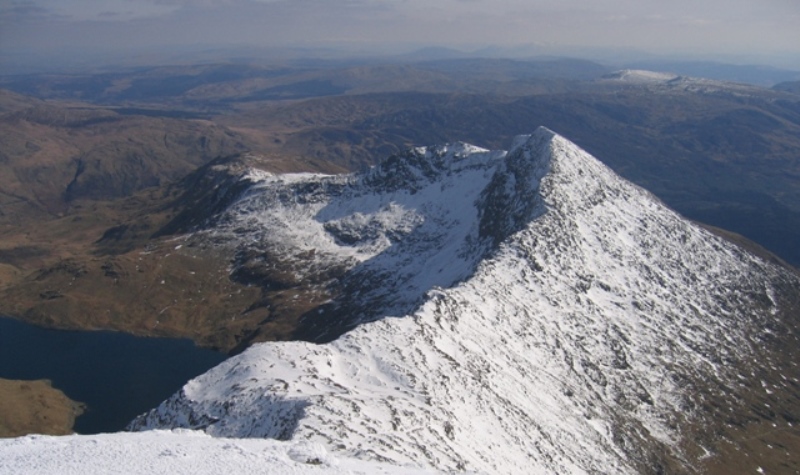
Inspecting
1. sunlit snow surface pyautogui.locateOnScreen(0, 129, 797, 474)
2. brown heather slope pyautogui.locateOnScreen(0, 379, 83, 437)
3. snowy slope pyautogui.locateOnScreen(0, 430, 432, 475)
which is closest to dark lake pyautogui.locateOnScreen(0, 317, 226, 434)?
brown heather slope pyautogui.locateOnScreen(0, 379, 83, 437)

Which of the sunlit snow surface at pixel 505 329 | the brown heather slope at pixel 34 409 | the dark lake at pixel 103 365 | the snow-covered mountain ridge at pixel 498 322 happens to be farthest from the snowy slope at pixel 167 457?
the brown heather slope at pixel 34 409

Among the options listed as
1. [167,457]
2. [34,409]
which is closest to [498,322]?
[167,457]

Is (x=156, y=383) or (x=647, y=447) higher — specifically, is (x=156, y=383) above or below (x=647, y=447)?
below

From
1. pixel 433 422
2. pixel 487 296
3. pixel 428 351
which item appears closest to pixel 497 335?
pixel 487 296

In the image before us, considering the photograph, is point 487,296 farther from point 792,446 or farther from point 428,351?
point 792,446

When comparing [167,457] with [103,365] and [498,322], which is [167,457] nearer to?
[498,322]

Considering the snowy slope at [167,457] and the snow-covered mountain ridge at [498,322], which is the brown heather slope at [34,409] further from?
the snowy slope at [167,457]
